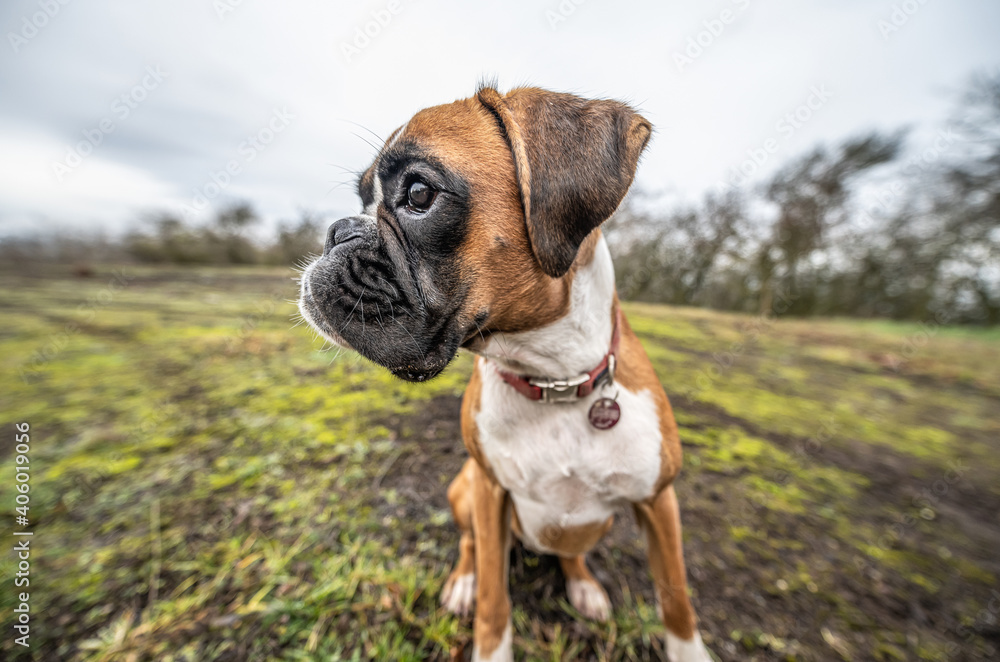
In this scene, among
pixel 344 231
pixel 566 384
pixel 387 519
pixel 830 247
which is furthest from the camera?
pixel 830 247

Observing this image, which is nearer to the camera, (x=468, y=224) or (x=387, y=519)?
(x=468, y=224)

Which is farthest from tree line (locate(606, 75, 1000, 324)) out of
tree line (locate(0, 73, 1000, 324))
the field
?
the field

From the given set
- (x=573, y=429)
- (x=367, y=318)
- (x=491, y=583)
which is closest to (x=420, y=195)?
(x=367, y=318)

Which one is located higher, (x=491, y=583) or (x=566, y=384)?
(x=566, y=384)

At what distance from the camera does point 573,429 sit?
1.62 m

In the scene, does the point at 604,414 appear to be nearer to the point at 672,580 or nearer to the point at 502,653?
the point at 672,580

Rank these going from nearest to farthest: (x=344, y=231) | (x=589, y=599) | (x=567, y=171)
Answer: (x=567, y=171) → (x=344, y=231) → (x=589, y=599)

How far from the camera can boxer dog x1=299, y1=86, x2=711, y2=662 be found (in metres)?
1.34

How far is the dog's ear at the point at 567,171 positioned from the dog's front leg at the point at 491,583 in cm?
112

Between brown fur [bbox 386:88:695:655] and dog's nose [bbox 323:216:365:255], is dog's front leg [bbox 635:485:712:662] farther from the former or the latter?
dog's nose [bbox 323:216:365:255]

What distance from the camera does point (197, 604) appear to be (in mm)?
1817

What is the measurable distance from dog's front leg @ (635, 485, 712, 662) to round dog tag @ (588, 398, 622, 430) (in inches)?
17.5

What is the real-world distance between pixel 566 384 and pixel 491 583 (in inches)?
37.2

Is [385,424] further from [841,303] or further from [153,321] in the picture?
[841,303]
